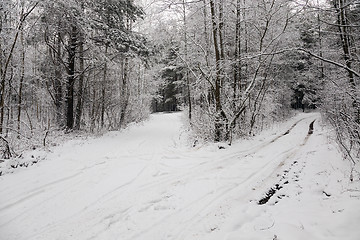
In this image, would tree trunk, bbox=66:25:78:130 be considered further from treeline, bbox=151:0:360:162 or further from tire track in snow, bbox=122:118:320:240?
tire track in snow, bbox=122:118:320:240

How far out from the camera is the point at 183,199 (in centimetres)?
409

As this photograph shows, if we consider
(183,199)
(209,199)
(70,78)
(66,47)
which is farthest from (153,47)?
(209,199)

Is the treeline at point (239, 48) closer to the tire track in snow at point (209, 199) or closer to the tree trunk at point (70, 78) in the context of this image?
the tire track in snow at point (209, 199)

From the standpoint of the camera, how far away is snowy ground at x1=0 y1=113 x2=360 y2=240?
2986mm

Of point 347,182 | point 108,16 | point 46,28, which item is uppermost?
point 108,16

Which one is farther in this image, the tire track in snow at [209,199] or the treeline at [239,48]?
the treeline at [239,48]

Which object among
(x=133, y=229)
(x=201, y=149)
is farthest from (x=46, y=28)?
(x=133, y=229)

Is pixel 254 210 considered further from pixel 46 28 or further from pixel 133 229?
pixel 46 28

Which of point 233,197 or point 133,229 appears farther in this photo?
point 233,197

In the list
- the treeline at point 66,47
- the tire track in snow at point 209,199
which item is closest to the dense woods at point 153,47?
the treeline at point 66,47

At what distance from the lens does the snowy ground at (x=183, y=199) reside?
9.80 ft

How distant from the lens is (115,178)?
17.2 feet

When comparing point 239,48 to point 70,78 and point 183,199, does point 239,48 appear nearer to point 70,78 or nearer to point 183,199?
point 70,78

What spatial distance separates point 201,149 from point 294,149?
3.57 metres
